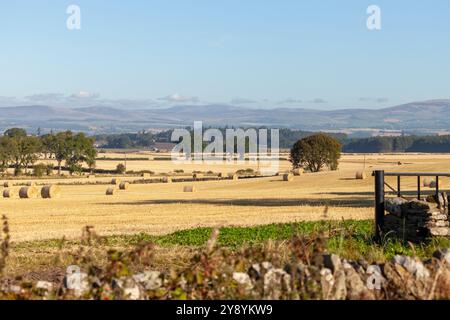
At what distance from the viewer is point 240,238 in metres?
23.7

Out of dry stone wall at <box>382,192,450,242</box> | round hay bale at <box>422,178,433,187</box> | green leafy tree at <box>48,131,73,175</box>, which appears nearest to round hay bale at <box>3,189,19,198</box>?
round hay bale at <box>422,178,433,187</box>

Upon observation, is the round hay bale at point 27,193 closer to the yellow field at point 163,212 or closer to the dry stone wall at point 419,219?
the yellow field at point 163,212

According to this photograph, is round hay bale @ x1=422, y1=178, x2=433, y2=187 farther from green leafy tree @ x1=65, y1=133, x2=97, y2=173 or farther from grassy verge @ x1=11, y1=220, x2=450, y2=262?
green leafy tree @ x1=65, y1=133, x2=97, y2=173

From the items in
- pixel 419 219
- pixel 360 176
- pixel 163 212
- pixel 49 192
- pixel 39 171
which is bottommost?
pixel 39 171

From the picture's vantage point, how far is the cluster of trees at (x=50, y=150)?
13075 cm

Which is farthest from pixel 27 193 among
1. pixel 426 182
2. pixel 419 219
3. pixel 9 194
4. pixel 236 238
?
pixel 419 219

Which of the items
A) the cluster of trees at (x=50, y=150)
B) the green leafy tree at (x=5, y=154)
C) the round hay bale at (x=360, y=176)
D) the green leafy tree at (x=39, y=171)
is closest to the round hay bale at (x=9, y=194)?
the round hay bale at (x=360, y=176)

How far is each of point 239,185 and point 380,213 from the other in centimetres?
6243

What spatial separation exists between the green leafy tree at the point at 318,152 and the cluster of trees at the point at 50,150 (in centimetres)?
3615

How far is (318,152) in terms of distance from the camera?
4574 inches

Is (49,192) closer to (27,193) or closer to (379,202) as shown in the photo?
(27,193)

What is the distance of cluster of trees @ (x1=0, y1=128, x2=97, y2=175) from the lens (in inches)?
5148

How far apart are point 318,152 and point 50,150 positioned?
5402 centimetres
